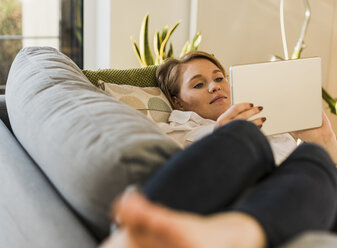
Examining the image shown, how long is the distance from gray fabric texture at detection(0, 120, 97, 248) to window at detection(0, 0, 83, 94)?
7.74 feet

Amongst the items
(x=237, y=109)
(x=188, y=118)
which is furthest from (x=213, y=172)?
(x=188, y=118)

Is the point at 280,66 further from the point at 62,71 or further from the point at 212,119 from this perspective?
the point at 62,71

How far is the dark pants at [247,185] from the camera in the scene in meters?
0.92

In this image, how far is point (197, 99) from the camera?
216 cm

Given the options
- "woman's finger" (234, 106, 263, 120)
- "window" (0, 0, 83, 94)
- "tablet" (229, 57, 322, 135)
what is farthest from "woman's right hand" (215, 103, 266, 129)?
"window" (0, 0, 83, 94)

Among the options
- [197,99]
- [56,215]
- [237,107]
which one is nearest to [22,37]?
[197,99]

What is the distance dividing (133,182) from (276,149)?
1.04 metres

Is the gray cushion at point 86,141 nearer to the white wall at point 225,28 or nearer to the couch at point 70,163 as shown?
the couch at point 70,163

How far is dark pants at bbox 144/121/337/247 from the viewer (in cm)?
92

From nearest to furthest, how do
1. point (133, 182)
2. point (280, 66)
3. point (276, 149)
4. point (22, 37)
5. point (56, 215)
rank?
point (133, 182), point (56, 215), point (280, 66), point (276, 149), point (22, 37)

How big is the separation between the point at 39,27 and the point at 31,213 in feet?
9.05

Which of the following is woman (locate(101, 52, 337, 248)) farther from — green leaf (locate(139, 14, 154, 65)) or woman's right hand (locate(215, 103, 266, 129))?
green leaf (locate(139, 14, 154, 65))

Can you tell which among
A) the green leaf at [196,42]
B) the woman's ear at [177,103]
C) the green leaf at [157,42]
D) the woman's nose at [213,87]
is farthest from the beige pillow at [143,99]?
the green leaf at [196,42]

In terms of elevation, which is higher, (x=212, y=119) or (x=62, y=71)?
(x=62, y=71)
